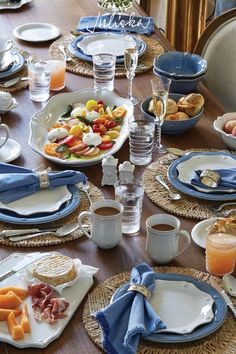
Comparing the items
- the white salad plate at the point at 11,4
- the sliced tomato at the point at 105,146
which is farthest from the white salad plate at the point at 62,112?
the white salad plate at the point at 11,4

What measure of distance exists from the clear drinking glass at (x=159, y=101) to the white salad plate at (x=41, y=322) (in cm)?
59

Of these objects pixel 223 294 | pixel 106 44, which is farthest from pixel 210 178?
pixel 106 44

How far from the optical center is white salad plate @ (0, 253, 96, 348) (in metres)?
1.22

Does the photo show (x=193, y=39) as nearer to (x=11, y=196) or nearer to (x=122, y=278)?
(x=11, y=196)

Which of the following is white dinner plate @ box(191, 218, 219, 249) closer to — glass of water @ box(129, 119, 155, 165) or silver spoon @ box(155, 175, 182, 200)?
silver spoon @ box(155, 175, 182, 200)

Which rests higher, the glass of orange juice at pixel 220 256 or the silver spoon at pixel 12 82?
the glass of orange juice at pixel 220 256

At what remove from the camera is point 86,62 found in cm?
234

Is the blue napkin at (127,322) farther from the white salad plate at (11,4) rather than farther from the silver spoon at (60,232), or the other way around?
the white salad plate at (11,4)

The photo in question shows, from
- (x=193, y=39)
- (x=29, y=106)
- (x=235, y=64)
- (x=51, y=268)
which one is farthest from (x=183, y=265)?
(x=193, y=39)

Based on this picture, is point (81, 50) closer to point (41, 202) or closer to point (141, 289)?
point (41, 202)

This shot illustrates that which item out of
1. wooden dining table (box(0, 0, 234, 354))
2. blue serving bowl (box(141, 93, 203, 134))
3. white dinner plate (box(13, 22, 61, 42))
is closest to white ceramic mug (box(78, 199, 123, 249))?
wooden dining table (box(0, 0, 234, 354))

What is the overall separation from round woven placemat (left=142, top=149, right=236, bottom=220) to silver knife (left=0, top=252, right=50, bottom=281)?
0.33m

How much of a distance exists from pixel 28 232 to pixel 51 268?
0.59 ft

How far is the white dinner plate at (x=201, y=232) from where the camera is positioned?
1.49 m
